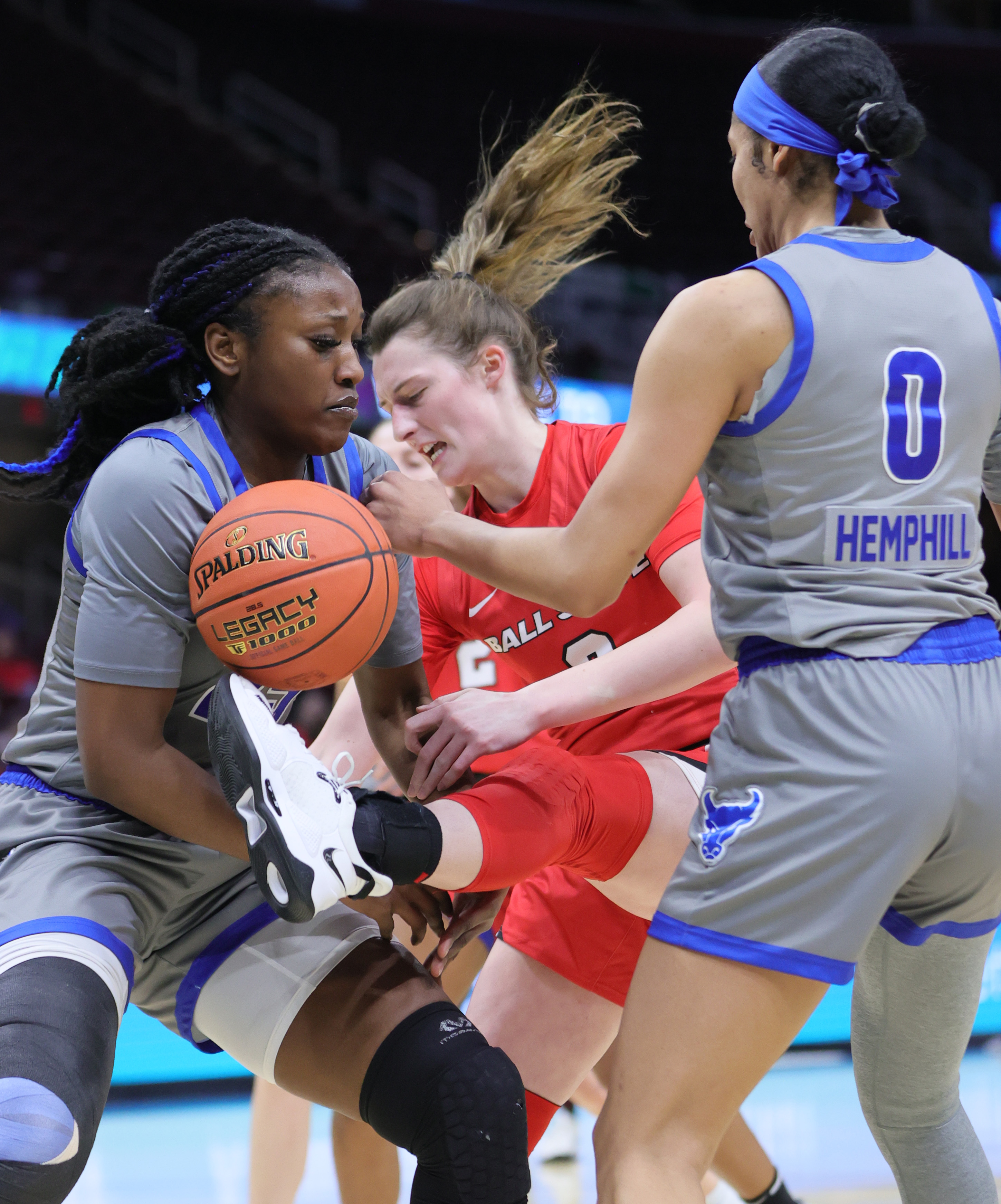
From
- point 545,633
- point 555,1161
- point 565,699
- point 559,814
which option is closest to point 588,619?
point 545,633

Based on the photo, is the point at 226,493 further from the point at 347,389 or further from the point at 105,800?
the point at 105,800

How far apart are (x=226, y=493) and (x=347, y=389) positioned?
0.30m

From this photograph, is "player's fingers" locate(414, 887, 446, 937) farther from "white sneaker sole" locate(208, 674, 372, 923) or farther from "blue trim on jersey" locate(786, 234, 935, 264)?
"blue trim on jersey" locate(786, 234, 935, 264)

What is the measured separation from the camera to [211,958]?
2.35m

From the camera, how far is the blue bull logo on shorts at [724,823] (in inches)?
71.7

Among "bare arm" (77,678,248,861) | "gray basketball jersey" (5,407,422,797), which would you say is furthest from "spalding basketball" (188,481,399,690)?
"bare arm" (77,678,248,861)

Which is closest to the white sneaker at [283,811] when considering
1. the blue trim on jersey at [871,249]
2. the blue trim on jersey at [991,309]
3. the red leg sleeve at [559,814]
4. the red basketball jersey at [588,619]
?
the red leg sleeve at [559,814]

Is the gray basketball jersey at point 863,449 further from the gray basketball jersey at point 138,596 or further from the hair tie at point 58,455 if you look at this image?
the hair tie at point 58,455

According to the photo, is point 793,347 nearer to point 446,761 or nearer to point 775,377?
point 775,377

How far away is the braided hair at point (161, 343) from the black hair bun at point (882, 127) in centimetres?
99

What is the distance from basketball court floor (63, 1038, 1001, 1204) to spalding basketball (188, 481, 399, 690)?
2.16 metres

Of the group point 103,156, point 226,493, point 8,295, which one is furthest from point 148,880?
point 103,156

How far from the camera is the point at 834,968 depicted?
69.4 inches

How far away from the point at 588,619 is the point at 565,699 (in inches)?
13.7
